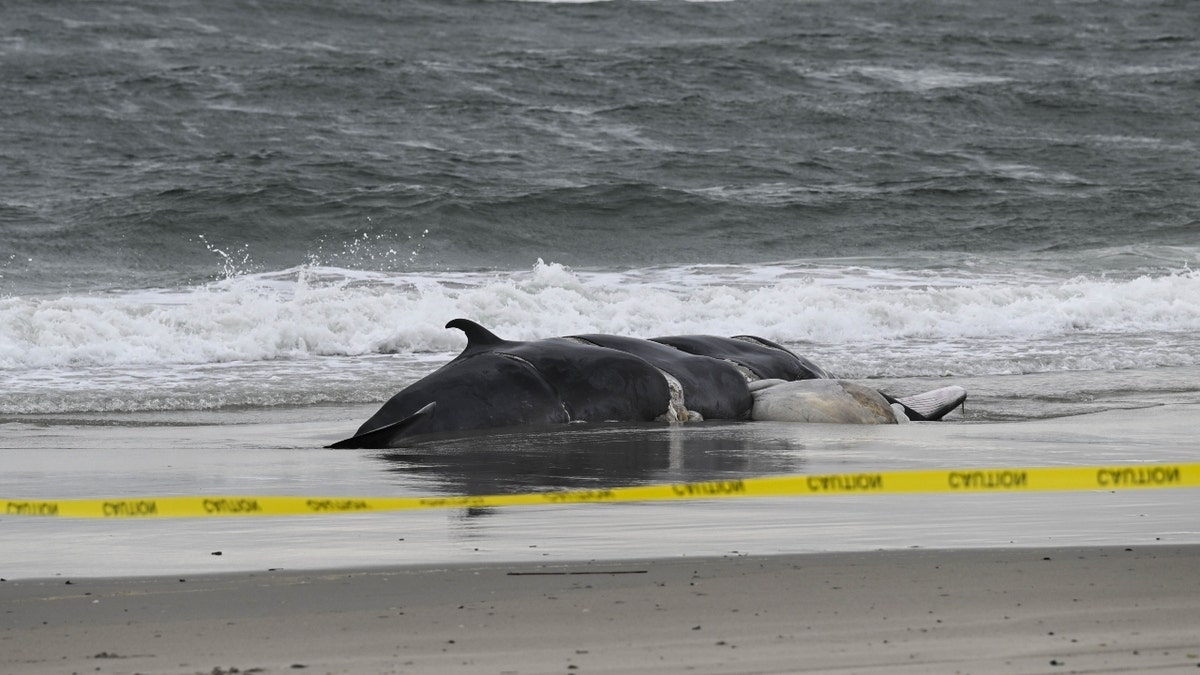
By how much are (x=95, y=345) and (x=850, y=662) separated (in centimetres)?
977

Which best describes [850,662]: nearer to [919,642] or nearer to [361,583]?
[919,642]

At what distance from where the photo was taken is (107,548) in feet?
14.5

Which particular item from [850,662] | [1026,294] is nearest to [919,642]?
[850,662]

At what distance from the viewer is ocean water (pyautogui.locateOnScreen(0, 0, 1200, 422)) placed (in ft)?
39.6

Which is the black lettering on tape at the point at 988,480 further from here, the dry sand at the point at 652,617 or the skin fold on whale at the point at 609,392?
the skin fold on whale at the point at 609,392

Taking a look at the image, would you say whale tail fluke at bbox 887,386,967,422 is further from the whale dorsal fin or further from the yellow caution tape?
the whale dorsal fin

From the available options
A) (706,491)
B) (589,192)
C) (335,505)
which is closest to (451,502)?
(335,505)

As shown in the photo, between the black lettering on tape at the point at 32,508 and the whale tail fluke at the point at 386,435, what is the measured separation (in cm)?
187

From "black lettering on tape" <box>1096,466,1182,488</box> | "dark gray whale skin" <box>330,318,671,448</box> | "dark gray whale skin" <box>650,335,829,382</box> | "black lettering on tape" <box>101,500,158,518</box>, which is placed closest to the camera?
"black lettering on tape" <box>101,500,158,518</box>

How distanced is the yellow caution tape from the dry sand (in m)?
1.28

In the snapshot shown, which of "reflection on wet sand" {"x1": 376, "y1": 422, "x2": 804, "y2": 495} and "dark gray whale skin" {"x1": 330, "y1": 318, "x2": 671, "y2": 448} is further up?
"dark gray whale skin" {"x1": 330, "y1": 318, "x2": 671, "y2": 448}

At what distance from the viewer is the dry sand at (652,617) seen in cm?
305

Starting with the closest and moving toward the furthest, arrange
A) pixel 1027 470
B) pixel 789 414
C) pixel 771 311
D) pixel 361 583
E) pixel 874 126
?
pixel 361 583
pixel 1027 470
pixel 789 414
pixel 771 311
pixel 874 126

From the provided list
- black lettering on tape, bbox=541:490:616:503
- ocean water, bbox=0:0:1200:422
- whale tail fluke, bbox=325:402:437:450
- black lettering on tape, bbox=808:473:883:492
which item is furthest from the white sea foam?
black lettering on tape, bbox=808:473:883:492
